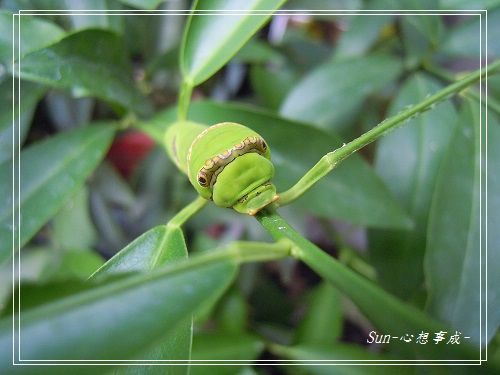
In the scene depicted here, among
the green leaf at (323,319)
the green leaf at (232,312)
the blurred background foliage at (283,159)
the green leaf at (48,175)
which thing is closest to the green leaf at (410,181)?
the blurred background foliage at (283,159)

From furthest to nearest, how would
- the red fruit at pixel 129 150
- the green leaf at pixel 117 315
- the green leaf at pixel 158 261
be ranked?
the red fruit at pixel 129 150 < the green leaf at pixel 158 261 < the green leaf at pixel 117 315

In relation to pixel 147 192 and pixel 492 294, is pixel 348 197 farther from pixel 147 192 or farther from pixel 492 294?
pixel 147 192

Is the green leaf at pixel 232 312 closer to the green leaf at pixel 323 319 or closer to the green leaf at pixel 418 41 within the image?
the green leaf at pixel 323 319

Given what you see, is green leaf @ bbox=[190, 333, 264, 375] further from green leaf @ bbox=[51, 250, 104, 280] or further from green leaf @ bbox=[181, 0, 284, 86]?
green leaf @ bbox=[181, 0, 284, 86]

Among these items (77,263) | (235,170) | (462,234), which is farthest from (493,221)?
(77,263)

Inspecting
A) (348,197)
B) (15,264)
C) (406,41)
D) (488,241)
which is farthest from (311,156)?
(15,264)

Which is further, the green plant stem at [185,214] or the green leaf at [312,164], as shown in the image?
the green leaf at [312,164]

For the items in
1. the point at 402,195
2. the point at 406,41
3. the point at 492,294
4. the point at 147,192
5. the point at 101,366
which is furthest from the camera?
the point at 147,192

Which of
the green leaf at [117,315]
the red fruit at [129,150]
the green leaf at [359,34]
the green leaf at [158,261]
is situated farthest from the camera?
the red fruit at [129,150]
